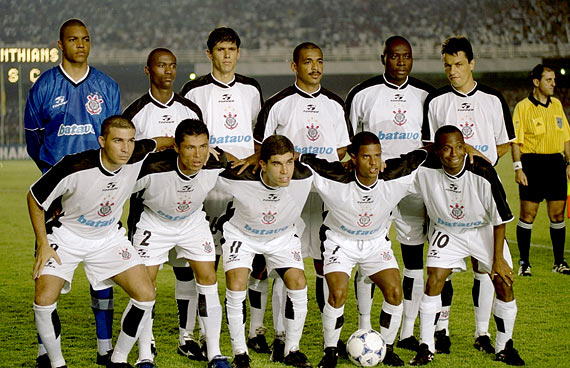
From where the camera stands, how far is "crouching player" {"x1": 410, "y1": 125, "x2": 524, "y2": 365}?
4.27 m

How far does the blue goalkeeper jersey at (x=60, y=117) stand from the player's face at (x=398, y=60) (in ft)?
5.93

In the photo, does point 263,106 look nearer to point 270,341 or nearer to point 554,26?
point 270,341

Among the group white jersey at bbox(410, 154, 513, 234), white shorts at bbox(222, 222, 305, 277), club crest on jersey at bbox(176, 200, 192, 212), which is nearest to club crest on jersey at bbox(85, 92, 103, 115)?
club crest on jersey at bbox(176, 200, 192, 212)

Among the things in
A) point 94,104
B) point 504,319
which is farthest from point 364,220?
point 94,104

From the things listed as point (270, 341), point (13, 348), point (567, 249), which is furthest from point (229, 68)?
point (567, 249)

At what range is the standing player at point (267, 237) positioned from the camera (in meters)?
4.18

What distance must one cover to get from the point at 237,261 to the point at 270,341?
84cm

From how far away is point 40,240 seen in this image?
12.5 feet

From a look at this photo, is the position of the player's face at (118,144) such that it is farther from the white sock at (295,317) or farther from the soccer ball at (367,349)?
the soccer ball at (367,349)

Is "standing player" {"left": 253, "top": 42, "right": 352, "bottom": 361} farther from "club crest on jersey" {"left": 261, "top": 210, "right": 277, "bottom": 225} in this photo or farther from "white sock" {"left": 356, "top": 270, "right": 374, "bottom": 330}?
"club crest on jersey" {"left": 261, "top": 210, "right": 277, "bottom": 225}

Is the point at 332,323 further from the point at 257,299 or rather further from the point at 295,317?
the point at 257,299

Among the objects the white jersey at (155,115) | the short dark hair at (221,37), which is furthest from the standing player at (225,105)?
the white jersey at (155,115)

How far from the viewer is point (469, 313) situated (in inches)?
219

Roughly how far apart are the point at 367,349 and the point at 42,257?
178 centimetres
